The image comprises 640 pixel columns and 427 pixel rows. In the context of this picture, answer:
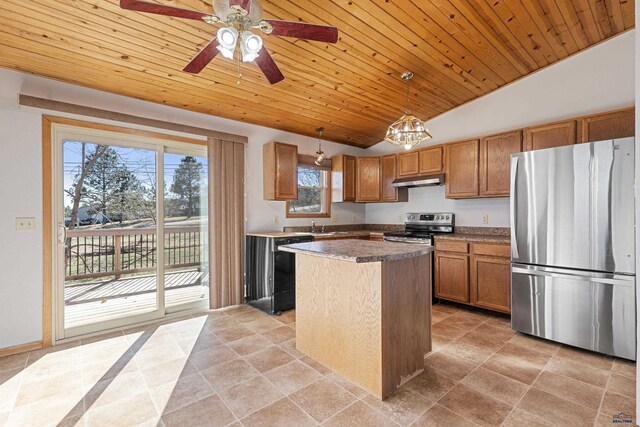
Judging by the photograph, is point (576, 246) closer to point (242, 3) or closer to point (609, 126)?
point (609, 126)

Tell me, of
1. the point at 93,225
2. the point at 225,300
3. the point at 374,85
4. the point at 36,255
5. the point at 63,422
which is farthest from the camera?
the point at 225,300

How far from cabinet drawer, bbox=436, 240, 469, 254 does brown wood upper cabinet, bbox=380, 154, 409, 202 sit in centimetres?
118

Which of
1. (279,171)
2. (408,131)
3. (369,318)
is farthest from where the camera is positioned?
(279,171)

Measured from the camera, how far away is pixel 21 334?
8.98 feet

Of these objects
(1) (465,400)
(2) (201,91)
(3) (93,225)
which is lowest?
(1) (465,400)

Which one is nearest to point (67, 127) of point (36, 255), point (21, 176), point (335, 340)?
point (21, 176)

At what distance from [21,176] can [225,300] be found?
241 centimetres

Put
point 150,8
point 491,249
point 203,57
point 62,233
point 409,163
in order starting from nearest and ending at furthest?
point 150,8, point 203,57, point 62,233, point 491,249, point 409,163

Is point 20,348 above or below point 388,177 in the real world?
below

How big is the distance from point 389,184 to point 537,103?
2185mm

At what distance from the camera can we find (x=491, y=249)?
352 cm

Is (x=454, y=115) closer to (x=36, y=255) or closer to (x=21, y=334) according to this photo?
(x=36, y=255)

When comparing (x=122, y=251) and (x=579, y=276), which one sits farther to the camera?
(x=122, y=251)

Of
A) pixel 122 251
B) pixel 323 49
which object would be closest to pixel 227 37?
pixel 323 49
